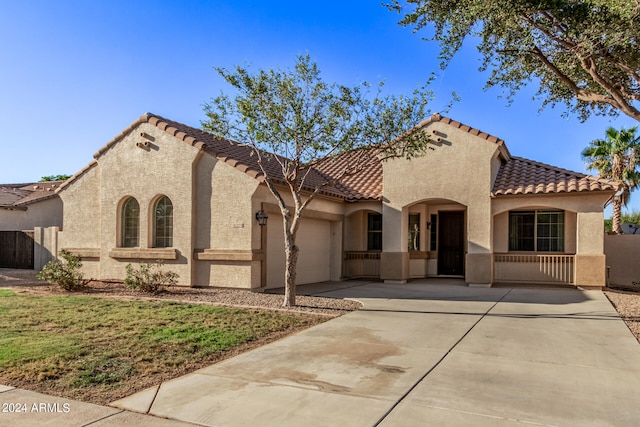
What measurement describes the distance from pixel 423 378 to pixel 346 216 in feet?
42.4

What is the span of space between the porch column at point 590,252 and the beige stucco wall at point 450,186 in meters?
2.77

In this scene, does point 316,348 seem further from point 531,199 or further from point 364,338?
point 531,199

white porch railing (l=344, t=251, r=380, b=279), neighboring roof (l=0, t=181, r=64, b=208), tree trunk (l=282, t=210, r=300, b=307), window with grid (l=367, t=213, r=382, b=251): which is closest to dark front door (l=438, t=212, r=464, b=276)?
window with grid (l=367, t=213, r=382, b=251)

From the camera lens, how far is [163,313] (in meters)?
9.92

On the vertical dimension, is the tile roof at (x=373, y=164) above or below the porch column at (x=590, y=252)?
above

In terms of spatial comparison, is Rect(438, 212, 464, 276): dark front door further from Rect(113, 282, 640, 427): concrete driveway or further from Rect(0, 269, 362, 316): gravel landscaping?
Rect(113, 282, 640, 427): concrete driveway

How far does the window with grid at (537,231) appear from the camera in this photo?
651 inches

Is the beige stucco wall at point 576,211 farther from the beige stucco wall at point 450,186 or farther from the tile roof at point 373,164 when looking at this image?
the beige stucco wall at point 450,186

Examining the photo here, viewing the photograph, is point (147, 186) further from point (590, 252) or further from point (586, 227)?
point (590, 252)

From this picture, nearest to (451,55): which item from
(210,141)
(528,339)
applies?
(528,339)

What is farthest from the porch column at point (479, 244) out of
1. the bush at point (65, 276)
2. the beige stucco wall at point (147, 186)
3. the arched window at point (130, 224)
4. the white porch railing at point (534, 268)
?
the bush at point (65, 276)

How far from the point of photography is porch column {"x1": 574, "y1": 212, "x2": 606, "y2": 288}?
14953mm

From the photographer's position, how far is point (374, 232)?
1897 cm

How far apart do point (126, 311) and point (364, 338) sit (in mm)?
5393
